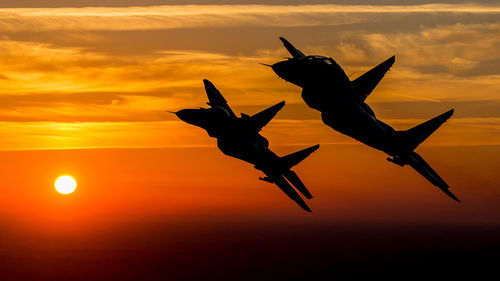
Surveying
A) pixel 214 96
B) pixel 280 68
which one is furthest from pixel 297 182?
pixel 280 68

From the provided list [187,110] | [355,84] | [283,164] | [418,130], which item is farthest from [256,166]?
[418,130]

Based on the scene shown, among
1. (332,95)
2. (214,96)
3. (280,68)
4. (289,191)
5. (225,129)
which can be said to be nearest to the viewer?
(280,68)

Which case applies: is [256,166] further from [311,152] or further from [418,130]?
[418,130]

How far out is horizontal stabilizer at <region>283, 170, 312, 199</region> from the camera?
8000 cm

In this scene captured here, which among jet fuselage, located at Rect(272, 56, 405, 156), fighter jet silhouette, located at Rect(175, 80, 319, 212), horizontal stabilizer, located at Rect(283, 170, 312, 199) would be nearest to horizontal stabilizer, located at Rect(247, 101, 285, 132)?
fighter jet silhouette, located at Rect(175, 80, 319, 212)

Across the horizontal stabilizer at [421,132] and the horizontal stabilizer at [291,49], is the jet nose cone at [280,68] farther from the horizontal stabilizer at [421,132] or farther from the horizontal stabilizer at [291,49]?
the horizontal stabilizer at [421,132]

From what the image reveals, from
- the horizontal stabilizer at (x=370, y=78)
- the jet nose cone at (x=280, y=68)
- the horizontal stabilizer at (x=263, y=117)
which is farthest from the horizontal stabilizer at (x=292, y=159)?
the jet nose cone at (x=280, y=68)

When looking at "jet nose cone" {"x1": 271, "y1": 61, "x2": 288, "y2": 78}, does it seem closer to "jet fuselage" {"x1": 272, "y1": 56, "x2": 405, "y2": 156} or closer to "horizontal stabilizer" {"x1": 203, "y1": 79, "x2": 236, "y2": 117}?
"jet fuselage" {"x1": 272, "y1": 56, "x2": 405, "y2": 156}

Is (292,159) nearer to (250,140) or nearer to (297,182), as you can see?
(297,182)

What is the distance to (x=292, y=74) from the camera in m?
63.3

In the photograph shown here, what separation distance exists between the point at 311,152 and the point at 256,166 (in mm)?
8424

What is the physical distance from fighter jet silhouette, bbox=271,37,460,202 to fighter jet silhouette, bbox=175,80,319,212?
25.7ft

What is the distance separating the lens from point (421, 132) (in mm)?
65750

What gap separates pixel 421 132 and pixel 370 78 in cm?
1096
